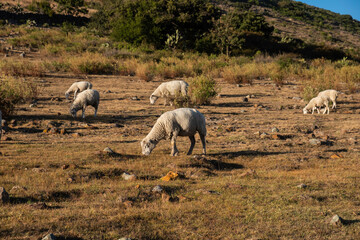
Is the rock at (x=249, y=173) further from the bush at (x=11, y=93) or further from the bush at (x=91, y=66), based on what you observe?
the bush at (x=91, y=66)

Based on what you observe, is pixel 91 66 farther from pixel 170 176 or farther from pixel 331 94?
pixel 170 176

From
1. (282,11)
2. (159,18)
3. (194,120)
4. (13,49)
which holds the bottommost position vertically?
(194,120)

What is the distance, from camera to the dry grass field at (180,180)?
15.8 ft

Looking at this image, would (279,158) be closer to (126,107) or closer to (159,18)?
(126,107)

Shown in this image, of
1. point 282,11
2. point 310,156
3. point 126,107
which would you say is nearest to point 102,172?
point 310,156

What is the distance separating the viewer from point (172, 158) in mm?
8289

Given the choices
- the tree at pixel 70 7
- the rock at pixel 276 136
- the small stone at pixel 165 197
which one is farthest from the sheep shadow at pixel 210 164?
the tree at pixel 70 7

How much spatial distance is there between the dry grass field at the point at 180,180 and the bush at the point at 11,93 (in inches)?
16.9

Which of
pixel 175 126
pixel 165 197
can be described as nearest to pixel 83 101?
pixel 175 126

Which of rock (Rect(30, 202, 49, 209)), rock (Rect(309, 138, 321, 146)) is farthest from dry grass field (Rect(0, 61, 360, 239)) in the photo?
rock (Rect(309, 138, 321, 146))

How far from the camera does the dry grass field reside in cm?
482

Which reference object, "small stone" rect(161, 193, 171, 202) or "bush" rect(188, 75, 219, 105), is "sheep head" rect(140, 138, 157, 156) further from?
"bush" rect(188, 75, 219, 105)

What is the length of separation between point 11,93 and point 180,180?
346 inches

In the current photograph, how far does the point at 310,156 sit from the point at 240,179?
111 inches
